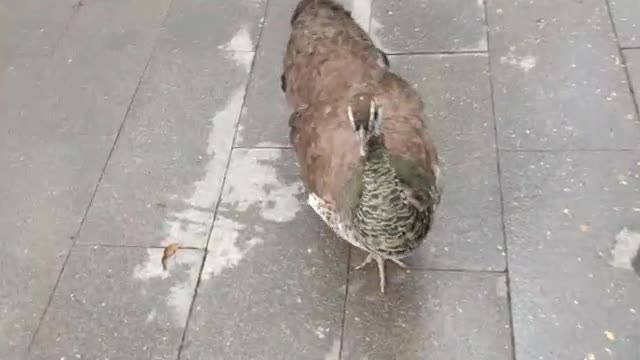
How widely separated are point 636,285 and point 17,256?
7.43 ft

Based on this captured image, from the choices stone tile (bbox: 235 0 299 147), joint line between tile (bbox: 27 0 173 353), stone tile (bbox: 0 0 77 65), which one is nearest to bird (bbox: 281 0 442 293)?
stone tile (bbox: 235 0 299 147)

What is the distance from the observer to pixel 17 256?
2.66 meters

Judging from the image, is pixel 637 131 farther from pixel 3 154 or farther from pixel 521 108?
pixel 3 154

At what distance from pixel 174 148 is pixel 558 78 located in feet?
5.38

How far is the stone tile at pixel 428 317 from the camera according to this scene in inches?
86.9

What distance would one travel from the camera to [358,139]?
1935 millimetres

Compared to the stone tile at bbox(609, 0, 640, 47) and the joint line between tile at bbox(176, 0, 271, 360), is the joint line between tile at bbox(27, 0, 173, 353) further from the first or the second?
the stone tile at bbox(609, 0, 640, 47)

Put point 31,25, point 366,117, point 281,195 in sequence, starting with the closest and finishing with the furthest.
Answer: point 366,117
point 281,195
point 31,25

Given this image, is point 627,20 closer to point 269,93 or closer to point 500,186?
point 500,186

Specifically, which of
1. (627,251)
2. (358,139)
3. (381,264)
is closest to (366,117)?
(358,139)

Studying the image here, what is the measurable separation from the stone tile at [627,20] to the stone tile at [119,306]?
6.55 ft

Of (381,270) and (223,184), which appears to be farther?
(223,184)

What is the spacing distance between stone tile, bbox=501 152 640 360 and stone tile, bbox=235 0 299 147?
95 centimetres

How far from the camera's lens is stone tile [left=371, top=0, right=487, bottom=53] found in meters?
3.06
